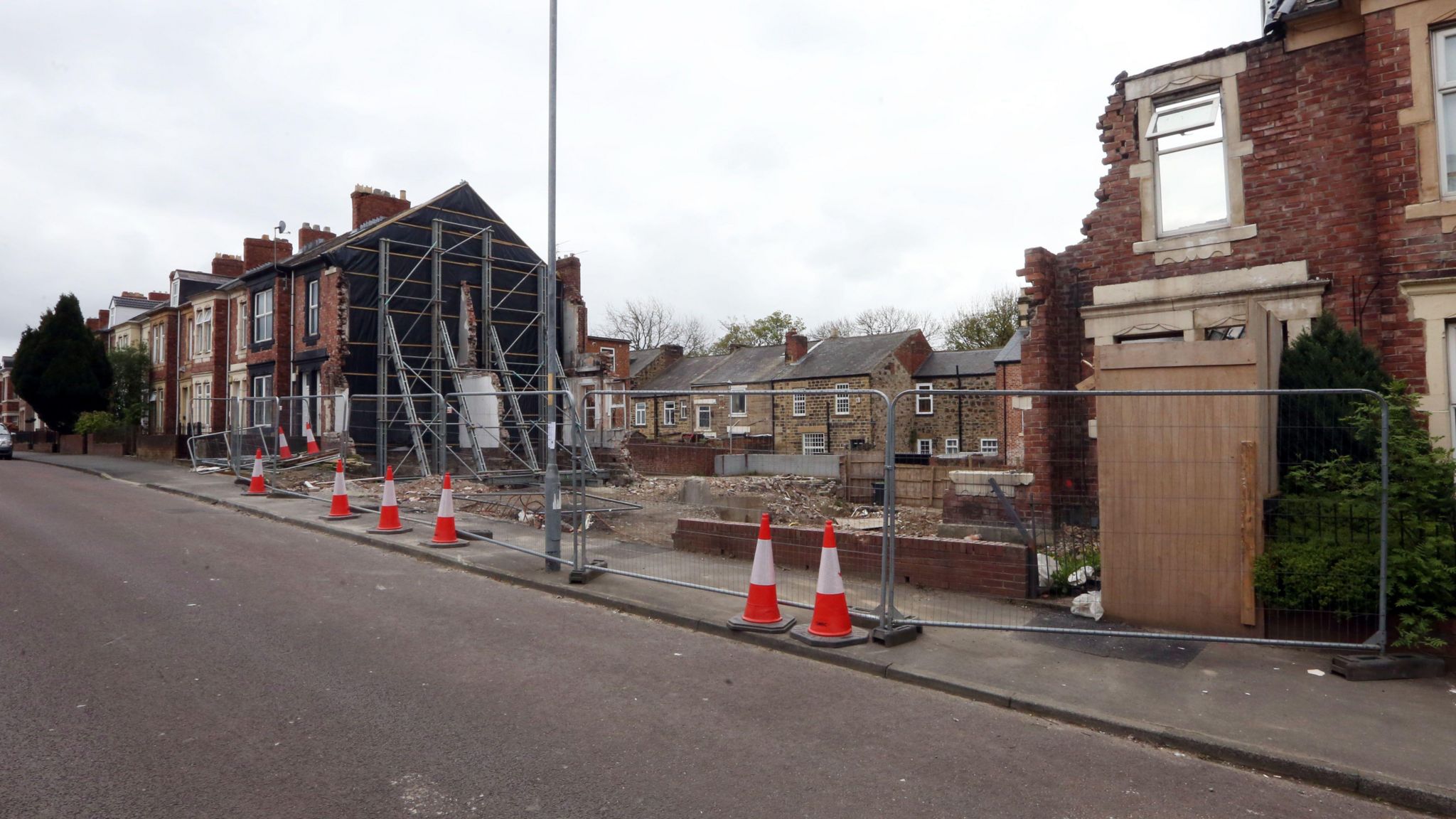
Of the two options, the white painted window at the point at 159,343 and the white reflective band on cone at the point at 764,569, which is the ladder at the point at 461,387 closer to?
the white reflective band on cone at the point at 764,569

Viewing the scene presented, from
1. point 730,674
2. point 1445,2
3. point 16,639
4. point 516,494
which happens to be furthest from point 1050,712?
point 516,494

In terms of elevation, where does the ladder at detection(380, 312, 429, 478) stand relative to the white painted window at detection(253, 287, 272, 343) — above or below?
below

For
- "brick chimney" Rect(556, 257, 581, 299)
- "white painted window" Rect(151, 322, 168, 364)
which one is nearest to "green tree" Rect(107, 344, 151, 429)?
"white painted window" Rect(151, 322, 168, 364)

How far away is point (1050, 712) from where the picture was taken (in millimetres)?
5406

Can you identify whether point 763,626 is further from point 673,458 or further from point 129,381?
point 129,381

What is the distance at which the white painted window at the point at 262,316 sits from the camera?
2900 centimetres

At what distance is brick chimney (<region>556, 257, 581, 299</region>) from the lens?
3181cm

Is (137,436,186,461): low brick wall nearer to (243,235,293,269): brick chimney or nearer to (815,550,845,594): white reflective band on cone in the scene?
(243,235,293,269): brick chimney

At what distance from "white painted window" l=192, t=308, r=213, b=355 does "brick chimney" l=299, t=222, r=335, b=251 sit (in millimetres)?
4418

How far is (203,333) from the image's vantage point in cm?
3425

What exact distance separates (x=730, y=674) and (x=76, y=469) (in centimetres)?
2674

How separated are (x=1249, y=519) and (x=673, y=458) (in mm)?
18046

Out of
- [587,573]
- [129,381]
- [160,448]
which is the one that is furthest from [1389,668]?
[129,381]

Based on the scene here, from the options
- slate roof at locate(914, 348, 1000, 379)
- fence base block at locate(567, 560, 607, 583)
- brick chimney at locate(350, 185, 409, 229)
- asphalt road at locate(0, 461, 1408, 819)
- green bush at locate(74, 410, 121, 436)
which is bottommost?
asphalt road at locate(0, 461, 1408, 819)
